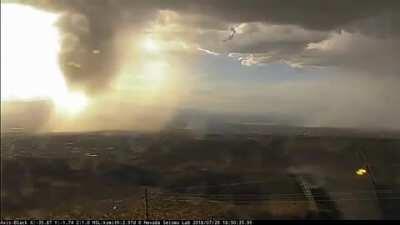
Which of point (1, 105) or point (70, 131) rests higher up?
point (1, 105)

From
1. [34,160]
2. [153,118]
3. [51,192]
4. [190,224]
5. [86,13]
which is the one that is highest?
[86,13]

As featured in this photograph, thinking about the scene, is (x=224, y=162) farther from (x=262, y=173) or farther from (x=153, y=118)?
(x=153, y=118)

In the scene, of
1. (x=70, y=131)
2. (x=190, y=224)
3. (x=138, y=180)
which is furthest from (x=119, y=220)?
(x=70, y=131)

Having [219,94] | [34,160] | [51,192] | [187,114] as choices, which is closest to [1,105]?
[34,160]

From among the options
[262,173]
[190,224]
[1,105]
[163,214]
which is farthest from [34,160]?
[262,173]

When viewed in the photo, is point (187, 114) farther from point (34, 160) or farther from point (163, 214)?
point (34, 160)

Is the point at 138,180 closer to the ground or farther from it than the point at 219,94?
closer to the ground

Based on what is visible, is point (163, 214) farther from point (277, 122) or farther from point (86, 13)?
point (86, 13)
